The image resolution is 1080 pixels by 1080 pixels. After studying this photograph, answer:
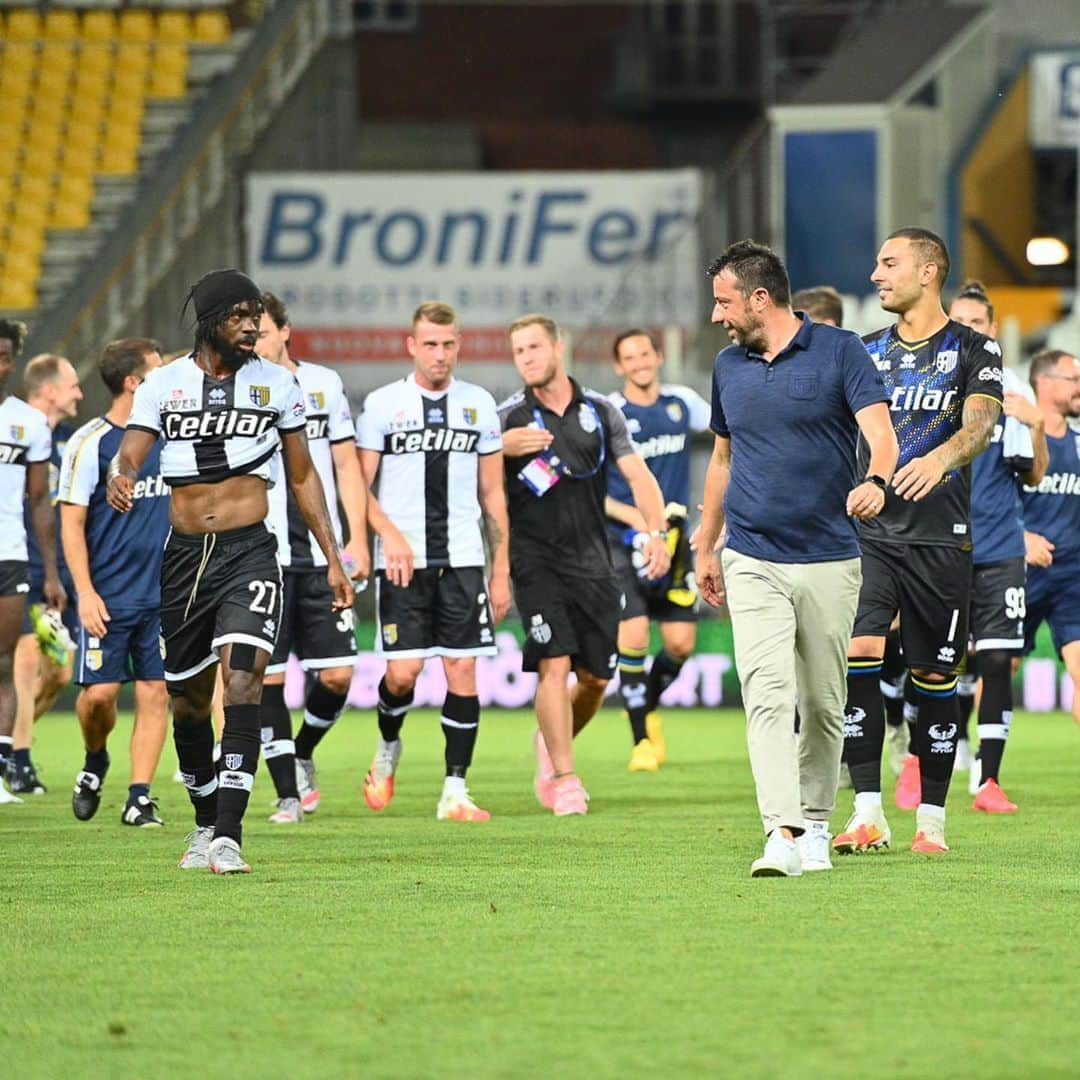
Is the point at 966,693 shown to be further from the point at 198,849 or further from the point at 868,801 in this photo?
the point at 198,849

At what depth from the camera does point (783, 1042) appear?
4914 millimetres

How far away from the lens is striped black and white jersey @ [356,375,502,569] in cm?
1014

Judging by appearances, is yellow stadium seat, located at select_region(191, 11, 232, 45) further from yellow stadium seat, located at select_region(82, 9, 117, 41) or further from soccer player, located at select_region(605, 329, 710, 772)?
soccer player, located at select_region(605, 329, 710, 772)

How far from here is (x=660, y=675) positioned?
43.5ft

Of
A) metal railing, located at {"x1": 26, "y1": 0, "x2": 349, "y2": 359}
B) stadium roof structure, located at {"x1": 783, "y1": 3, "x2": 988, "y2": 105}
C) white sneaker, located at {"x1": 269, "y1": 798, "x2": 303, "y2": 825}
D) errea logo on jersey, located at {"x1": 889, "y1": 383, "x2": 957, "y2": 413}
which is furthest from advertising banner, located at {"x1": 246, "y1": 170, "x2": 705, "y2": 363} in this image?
errea logo on jersey, located at {"x1": 889, "y1": 383, "x2": 957, "y2": 413}

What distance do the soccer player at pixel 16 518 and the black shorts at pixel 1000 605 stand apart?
4.34m

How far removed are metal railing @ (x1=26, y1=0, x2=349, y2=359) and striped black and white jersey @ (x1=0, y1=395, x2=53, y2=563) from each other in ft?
39.7

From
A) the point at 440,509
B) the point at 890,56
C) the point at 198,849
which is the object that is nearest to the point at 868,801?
the point at 198,849

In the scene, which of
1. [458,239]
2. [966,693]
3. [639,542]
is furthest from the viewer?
[458,239]

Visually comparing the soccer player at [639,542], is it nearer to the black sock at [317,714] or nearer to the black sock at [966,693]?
the black sock at [966,693]

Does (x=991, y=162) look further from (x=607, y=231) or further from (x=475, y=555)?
(x=475, y=555)

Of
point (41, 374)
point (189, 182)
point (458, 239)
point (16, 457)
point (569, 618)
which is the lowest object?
point (569, 618)

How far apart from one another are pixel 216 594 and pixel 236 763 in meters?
0.57

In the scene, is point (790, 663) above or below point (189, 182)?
below
